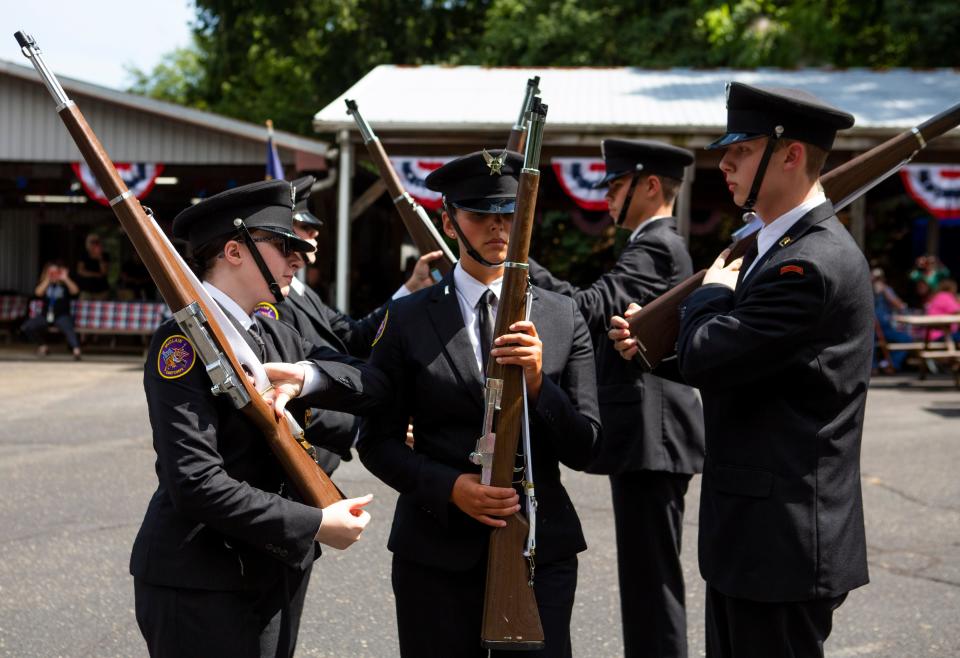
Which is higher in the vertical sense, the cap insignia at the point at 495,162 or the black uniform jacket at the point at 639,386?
the cap insignia at the point at 495,162

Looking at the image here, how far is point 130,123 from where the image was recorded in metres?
17.1

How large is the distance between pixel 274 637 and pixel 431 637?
43 centimetres

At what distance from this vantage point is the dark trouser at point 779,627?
2.69 metres

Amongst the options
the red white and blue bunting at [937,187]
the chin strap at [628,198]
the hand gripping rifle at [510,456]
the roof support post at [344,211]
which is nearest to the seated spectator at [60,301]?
the roof support post at [344,211]

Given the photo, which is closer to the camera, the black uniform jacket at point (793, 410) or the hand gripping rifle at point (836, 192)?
the black uniform jacket at point (793, 410)

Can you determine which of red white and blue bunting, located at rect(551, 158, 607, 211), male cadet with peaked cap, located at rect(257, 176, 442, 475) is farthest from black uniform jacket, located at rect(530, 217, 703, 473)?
red white and blue bunting, located at rect(551, 158, 607, 211)

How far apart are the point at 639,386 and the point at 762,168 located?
161 centimetres

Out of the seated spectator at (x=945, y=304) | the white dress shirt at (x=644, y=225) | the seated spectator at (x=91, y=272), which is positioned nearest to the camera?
the white dress shirt at (x=644, y=225)

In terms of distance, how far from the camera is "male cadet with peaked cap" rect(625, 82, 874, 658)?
265 cm

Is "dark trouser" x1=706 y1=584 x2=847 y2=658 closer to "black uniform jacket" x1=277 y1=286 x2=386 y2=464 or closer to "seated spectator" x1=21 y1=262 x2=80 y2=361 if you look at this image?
"black uniform jacket" x1=277 y1=286 x2=386 y2=464

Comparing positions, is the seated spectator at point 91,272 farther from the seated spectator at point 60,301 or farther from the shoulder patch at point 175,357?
the shoulder patch at point 175,357

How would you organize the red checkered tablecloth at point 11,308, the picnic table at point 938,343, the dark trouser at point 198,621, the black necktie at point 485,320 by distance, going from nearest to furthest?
the dark trouser at point 198,621 < the black necktie at point 485,320 < the picnic table at point 938,343 < the red checkered tablecloth at point 11,308

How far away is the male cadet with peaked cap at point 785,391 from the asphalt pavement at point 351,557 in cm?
210

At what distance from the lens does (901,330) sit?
1603 centimetres
